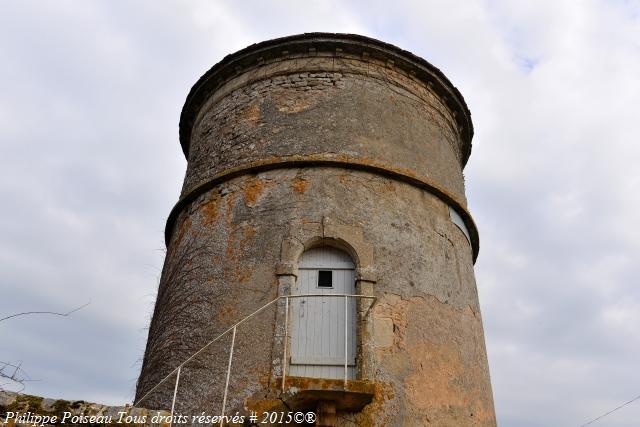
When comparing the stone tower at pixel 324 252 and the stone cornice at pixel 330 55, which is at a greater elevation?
the stone cornice at pixel 330 55

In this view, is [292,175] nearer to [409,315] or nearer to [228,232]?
[228,232]

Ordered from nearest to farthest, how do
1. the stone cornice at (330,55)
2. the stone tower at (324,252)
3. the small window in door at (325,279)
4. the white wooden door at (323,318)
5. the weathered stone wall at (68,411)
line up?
the weathered stone wall at (68,411) → the stone tower at (324,252) → the white wooden door at (323,318) → the small window in door at (325,279) → the stone cornice at (330,55)

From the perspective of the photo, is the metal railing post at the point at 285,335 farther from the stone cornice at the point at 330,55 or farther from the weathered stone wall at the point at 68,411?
the stone cornice at the point at 330,55

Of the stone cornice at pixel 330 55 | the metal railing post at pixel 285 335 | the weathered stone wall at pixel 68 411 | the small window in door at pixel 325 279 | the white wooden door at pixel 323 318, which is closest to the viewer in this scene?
the weathered stone wall at pixel 68 411

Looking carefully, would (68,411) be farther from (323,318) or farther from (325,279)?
(325,279)

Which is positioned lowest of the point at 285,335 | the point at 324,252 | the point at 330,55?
the point at 285,335

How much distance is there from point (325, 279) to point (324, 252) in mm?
388

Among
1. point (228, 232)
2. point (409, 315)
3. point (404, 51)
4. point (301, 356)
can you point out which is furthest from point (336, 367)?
point (404, 51)

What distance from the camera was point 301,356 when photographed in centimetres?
677

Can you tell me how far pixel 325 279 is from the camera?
7289 mm

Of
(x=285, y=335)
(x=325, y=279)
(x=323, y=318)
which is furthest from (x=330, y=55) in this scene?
(x=285, y=335)

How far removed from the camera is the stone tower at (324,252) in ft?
21.5

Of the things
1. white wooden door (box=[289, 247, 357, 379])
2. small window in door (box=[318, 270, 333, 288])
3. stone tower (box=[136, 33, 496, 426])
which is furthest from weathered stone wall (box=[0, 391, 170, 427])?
small window in door (box=[318, 270, 333, 288])

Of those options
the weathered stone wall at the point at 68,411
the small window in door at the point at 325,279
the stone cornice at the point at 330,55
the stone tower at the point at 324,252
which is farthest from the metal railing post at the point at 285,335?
the stone cornice at the point at 330,55
